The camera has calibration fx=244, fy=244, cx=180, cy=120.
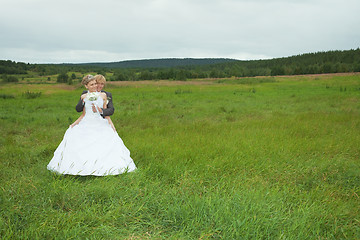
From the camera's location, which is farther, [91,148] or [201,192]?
[91,148]

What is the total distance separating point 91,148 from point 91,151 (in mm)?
62

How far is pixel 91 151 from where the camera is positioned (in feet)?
15.0

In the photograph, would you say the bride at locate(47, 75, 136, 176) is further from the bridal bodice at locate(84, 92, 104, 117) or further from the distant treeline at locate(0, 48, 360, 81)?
the distant treeline at locate(0, 48, 360, 81)

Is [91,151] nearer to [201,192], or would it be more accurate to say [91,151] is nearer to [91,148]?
[91,148]

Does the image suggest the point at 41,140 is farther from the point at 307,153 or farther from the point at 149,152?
the point at 307,153

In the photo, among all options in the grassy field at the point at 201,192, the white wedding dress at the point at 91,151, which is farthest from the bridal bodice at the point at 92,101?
the grassy field at the point at 201,192

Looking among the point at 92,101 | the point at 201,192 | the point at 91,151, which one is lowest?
the point at 201,192

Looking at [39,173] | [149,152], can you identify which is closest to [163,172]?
[149,152]

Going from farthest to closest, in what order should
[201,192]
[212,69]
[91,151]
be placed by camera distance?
[212,69], [91,151], [201,192]

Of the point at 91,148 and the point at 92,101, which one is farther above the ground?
the point at 92,101

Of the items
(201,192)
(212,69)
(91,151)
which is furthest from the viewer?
(212,69)

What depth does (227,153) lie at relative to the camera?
5965mm

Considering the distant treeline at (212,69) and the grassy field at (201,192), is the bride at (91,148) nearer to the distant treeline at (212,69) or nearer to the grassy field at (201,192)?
the grassy field at (201,192)

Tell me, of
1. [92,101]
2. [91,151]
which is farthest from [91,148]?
[92,101]
